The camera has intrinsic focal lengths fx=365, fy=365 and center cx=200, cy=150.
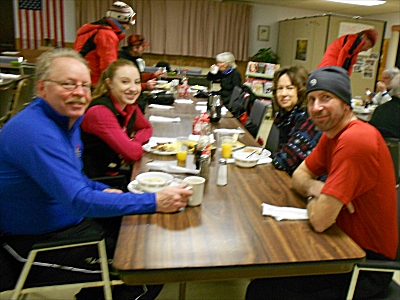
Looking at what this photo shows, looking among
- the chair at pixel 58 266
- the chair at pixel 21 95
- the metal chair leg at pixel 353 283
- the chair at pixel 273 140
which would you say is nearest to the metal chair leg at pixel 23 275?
the chair at pixel 58 266

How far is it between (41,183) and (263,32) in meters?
9.15

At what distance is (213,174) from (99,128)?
0.73 metres

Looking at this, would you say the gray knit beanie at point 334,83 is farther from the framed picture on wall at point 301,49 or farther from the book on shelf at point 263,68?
the framed picture on wall at point 301,49

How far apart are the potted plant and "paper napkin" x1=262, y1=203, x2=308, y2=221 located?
8.05 metres

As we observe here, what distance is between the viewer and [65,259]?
149 centimetres

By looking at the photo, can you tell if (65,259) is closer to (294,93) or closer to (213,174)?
(213,174)


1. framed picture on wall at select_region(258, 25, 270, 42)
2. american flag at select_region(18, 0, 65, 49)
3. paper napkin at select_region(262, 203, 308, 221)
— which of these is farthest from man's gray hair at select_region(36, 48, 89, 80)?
framed picture on wall at select_region(258, 25, 270, 42)

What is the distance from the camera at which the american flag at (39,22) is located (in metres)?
8.05

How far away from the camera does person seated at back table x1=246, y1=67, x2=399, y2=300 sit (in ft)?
4.35

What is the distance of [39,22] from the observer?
8.23 metres

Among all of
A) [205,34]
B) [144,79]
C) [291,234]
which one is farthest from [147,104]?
[205,34]

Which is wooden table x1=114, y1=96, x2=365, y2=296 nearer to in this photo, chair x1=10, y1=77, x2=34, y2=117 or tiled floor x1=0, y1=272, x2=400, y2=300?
tiled floor x1=0, y1=272, x2=400, y2=300

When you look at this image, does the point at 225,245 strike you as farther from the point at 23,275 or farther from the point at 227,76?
the point at 227,76

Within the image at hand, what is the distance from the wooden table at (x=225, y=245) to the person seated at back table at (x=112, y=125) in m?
0.76
